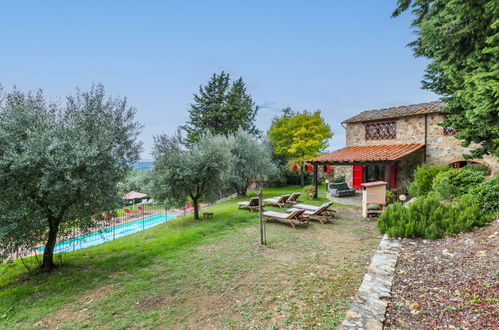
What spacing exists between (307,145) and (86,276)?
60.0 ft

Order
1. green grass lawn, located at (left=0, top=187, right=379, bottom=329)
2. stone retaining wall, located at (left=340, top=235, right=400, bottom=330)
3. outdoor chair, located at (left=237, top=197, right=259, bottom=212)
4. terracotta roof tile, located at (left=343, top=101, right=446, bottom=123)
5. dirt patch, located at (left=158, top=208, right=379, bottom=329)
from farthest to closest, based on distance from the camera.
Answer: terracotta roof tile, located at (left=343, top=101, right=446, bottom=123) < outdoor chair, located at (left=237, top=197, right=259, bottom=212) < green grass lawn, located at (left=0, top=187, right=379, bottom=329) < dirt patch, located at (left=158, top=208, right=379, bottom=329) < stone retaining wall, located at (left=340, top=235, right=400, bottom=330)

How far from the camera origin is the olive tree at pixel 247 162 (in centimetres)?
2045

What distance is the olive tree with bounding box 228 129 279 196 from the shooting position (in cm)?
2045

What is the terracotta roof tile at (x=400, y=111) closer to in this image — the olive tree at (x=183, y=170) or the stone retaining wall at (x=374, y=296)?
the olive tree at (x=183, y=170)

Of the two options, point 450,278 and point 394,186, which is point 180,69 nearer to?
point 394,186

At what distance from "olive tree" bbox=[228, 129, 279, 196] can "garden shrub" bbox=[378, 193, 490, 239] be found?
1421cm

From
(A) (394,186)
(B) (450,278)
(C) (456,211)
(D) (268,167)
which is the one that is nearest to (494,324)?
(B) (450,278)

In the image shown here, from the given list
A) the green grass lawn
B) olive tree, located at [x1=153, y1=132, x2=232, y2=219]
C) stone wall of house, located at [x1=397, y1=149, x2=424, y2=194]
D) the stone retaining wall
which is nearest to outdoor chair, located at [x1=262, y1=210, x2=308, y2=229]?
the green grass lawn

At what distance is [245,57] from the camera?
23906mm

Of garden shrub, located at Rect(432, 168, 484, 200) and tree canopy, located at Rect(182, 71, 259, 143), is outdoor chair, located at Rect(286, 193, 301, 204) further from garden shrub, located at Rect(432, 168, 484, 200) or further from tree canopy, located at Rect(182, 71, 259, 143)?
tree canopy, located at Rect(182, 71, 259, 143)

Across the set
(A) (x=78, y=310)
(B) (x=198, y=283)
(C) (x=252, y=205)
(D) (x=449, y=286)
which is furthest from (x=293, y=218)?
(A) (x=78, y=310)

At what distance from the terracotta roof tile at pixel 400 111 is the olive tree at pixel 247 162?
7449mm

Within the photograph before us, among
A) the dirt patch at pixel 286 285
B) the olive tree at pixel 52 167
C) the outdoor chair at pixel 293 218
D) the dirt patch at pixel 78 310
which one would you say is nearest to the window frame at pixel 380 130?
the outdoor chair at pixel 293 218

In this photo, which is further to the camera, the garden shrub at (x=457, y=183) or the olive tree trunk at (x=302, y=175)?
the olive tree trunk at (x=302, y=175)
